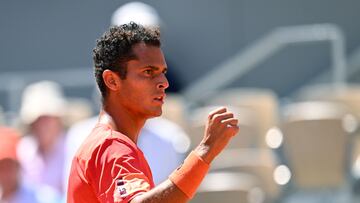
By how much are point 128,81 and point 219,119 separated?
1.09 feet

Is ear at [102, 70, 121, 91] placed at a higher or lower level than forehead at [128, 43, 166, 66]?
lower

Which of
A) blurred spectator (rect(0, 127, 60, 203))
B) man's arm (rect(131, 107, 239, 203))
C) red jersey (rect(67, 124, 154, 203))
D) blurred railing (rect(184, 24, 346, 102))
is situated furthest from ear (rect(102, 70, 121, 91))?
blurred railing (rect(184, 24, 346, 102))

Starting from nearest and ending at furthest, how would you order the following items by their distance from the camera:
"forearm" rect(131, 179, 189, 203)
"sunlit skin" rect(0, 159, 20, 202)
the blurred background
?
1. "forearm" rect(131, 179, 189, 203)
2. "sunlit skin" rect(0, 159, 20, 202)
3. the blurred background

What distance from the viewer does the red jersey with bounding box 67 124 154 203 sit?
2781mm

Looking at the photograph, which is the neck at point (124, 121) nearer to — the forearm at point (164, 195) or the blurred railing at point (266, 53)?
the forearm at point (164, 195)

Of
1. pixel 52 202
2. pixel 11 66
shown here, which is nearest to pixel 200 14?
pixel 11 66

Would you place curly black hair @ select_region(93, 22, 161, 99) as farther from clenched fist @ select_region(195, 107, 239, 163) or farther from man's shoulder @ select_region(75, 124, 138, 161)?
clenched fist @ select_region(195, 107, 239, 163)

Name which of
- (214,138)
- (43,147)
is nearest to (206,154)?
(214,138)

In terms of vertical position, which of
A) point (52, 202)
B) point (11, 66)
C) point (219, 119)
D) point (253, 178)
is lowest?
point (219, 119)

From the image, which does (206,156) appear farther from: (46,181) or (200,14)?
(200,14)

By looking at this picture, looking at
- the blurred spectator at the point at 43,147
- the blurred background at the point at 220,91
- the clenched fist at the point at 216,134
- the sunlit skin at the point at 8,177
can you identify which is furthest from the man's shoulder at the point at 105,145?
the blurred spectator at the point at 43,147

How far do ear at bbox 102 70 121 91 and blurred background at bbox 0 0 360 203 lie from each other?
2192 mm

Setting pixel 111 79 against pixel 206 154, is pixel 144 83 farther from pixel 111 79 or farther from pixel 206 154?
pixel 206 154

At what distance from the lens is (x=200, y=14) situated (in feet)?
35.5
